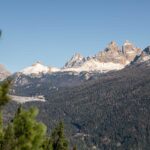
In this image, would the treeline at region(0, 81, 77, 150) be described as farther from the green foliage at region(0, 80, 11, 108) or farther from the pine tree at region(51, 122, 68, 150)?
the pine tree at region(51, 122, 68, 150)

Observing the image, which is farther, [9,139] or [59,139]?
[59,139]

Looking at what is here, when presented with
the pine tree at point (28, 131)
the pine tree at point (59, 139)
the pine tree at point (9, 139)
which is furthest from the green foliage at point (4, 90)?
the pine tree at point (59, 139)

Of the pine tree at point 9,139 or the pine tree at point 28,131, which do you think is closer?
the pine tree at point 9,139

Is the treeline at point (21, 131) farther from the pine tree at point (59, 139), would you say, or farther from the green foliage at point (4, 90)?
the pine tree at point (59, 139)

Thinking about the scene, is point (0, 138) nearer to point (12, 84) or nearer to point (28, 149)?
point (28, 149)

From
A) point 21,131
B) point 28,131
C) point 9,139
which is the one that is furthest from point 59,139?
point 9,139

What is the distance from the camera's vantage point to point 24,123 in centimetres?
2575

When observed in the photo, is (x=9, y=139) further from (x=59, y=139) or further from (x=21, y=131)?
(x=59, y=139)

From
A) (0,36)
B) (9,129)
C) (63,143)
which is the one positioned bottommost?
(63,143)

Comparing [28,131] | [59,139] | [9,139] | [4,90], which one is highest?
[4,90]

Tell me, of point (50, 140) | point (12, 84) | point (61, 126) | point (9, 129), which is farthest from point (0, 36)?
point (61, 126)


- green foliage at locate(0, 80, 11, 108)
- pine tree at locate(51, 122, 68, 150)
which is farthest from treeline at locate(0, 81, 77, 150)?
pine tree at locate(51, 122, 68, 150)

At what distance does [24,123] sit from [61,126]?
3469cm

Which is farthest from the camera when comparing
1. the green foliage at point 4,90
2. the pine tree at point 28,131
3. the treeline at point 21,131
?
the pine tree at point 28,131
